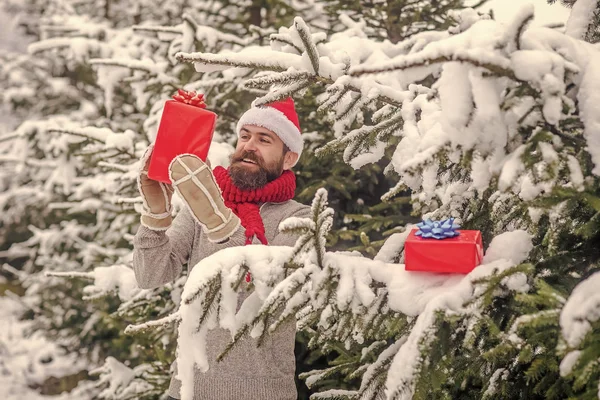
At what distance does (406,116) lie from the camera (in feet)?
6.50

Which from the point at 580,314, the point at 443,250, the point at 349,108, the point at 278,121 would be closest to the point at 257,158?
the point at 278,121

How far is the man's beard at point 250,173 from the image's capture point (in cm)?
271

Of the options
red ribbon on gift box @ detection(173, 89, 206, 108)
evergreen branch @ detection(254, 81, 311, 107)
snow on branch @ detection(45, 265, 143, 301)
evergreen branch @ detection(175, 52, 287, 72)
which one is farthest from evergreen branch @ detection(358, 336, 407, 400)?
snow on branch @ detection(45, 265, 143, 301)

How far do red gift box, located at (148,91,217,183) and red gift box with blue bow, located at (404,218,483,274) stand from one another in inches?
Result: 40.9

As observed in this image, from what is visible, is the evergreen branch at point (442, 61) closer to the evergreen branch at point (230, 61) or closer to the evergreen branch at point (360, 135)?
the evergreen branch at point (230, 61)

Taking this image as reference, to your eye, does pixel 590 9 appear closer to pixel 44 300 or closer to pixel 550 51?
pixel 550 51

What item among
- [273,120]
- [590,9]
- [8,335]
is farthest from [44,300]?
[590,9]

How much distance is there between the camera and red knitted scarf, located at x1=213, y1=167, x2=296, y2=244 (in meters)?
2.56

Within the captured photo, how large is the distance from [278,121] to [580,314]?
6.38 feet

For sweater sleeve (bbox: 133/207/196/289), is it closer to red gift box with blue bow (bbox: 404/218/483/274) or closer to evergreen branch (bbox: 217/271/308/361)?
evergreen branch (bbox: 217/271/308/361)

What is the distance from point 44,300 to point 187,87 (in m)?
4.30

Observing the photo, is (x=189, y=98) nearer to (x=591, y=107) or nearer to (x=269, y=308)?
(x=269, y=308)

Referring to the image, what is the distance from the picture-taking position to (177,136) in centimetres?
227

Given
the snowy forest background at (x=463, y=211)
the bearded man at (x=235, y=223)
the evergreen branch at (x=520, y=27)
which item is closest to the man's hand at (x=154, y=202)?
the bearded man at (x=235, y=223)
